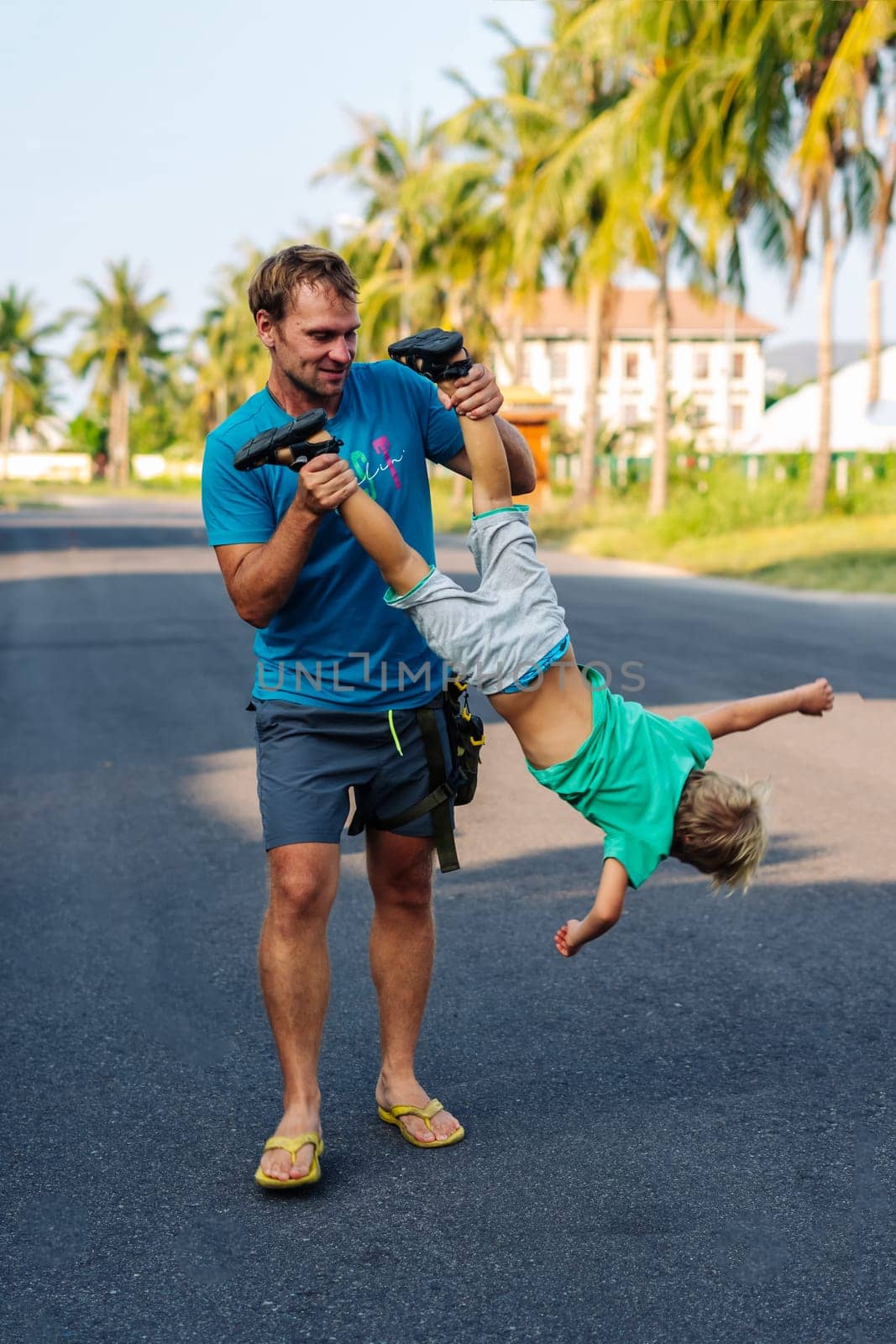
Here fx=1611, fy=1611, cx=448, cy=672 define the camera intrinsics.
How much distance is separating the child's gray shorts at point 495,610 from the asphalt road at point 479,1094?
111 cm

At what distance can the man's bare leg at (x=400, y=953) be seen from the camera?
12.6 ft

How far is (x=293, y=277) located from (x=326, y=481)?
19.5 inches

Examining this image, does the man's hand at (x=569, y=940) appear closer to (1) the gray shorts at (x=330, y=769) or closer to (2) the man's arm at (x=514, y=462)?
(1) the gray shorts at (x=330, y=769)

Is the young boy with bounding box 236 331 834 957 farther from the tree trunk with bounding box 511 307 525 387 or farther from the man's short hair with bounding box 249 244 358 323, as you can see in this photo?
the tree trunk with bounding box 511 307 525 387

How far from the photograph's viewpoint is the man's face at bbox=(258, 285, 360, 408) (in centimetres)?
343

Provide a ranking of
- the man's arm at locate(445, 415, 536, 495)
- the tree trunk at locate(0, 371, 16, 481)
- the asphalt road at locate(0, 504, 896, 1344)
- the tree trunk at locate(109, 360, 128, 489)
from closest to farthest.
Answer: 1. the asphalt road at locate(0, 504, 896, 1344)
2. the man's arm at locate(445, 415, 536, 495)
3. the tree trunk at locate(0, 371, 16, 481)
4. the tree trunk at locate(109, 360, 128, 489)

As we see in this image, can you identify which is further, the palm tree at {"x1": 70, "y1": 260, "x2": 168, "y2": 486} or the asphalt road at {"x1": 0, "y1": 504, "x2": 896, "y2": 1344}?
the palm tree at {"x1": 70, "y1": 260, "x2": 168, "y2": 486}

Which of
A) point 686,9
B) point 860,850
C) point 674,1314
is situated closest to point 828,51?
point 686,9

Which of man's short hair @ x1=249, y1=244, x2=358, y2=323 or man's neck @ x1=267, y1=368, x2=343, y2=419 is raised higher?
man's short hair @ x1=249, y1=244, x2=358, y2=323

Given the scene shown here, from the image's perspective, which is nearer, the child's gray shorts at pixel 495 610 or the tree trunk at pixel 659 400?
the child's gray shorts at pixel 495 610

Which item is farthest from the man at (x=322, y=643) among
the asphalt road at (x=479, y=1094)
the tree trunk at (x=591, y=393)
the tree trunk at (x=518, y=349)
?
the tree trunk at (x=518, y=349)

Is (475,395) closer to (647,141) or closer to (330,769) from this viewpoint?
(330,769)

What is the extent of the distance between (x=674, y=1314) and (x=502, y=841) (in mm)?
3992

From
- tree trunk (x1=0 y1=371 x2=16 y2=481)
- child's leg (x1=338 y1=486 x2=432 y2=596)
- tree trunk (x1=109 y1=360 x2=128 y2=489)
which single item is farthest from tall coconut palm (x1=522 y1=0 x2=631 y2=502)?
tree trunk (x1=109 y1=360 x2=128 y2=489)
